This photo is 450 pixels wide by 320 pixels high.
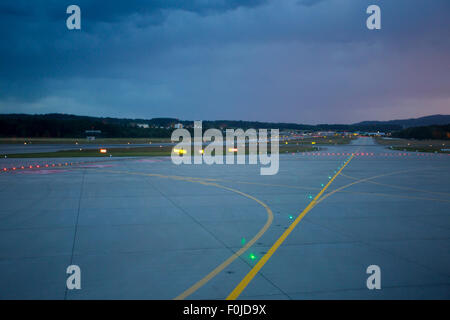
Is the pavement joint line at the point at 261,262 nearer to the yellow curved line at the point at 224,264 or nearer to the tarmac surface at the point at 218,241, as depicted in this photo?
the tarmac surface at the point at 218,241

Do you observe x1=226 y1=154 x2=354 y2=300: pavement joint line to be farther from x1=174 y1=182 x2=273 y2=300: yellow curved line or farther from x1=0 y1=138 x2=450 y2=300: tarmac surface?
x1=174 y1=182 x2=273 y2=300: yellow curved line

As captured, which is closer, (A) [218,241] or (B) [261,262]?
(B) [261,262]

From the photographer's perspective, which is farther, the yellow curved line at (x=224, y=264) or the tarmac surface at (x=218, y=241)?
the tarmac surface at (x=218, y=241)

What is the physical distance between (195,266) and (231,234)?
9.23 ft

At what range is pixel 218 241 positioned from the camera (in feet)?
33.2

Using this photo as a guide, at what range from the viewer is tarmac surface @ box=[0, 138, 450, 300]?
707 centimetres

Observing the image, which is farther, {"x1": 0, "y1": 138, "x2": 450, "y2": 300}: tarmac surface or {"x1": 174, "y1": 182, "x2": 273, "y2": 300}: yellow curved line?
{"x1": 0, "y1": 138, "x2": 450, "y2": 300}: tarmac surface

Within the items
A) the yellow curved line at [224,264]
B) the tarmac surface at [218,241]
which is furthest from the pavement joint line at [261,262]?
the yellow curved line at [224,264]

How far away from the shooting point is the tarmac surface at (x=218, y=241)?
707 centimetres

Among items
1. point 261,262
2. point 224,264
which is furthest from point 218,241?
point 261,262

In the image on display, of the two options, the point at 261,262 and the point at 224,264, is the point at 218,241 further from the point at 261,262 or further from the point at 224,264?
the point at 261,262

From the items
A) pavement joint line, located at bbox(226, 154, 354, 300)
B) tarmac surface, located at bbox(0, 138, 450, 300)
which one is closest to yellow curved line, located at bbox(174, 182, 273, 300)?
tarmac surface, located at bbox(0, 138, 450, 300)

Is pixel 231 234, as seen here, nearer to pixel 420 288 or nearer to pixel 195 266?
pixel 195 266

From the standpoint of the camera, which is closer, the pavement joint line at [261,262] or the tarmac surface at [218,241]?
the pavement joint line at [261,262]
